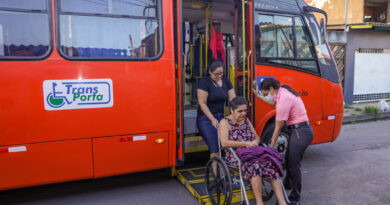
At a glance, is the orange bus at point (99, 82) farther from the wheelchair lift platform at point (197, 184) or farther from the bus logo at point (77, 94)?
the wheelchair lift platform at point (197, 184)

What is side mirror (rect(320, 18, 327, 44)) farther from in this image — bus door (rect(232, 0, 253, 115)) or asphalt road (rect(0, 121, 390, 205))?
asphalt road (rect(0, 121, 390, 205))

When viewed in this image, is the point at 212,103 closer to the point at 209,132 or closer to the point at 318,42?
the point at 209,132

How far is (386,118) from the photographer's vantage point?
1091 cm

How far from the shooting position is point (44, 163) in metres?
3.91

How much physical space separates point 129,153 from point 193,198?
1.05 m

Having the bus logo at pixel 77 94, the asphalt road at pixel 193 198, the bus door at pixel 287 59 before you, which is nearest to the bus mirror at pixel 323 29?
the bus door at pixel 287 59

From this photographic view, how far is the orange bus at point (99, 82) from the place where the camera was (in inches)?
148

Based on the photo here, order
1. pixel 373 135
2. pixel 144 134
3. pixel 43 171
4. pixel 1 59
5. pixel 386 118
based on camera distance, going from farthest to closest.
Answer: pixel 386 118 < pixel 373 135 < pixel 144 134 < pixel 43 171 < pixel 1 59

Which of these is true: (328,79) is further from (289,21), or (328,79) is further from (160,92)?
(160,92)

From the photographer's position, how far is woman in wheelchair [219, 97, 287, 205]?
3588mm

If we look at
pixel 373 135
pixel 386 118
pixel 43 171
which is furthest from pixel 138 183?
pixel 386 118

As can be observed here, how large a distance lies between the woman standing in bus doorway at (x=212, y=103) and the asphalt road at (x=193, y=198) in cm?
86

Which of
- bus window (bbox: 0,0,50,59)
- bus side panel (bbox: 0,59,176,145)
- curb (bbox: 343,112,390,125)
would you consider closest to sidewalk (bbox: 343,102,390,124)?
curb (bbox: 343,112,390,125)

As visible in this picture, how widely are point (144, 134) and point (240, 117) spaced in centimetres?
130
